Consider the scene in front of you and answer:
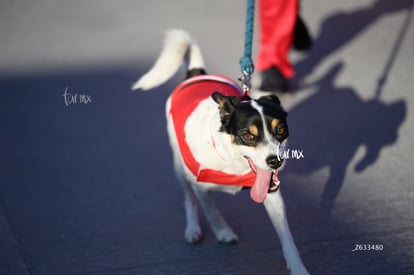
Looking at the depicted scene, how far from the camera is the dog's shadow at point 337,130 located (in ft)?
15.6

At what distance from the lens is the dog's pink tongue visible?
3.37 m

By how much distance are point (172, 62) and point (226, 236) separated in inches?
48.6

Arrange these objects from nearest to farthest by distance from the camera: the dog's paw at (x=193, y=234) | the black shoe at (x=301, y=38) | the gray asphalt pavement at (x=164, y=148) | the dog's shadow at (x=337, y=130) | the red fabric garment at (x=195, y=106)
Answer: the red fabric garment at (x=195, y=106) < the gray asphalt pavement at (x=164, y=148) < the dog's paw at (x=193, y=234) < the dog's shadow at (x=337, y=130) < the black shoe at (x=301, y=38)

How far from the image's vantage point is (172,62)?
4.39m

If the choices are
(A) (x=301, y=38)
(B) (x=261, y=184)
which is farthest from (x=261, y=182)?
(A) (x=301, y=38)

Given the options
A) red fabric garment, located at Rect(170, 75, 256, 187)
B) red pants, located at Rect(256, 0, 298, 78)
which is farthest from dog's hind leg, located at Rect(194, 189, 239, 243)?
red pants, located at Rect(256, 0, 298, 78)

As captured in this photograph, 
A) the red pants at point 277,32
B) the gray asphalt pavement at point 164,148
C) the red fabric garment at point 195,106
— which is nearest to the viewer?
the red fabric garment at point 195,106

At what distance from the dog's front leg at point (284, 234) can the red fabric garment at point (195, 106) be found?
15cm

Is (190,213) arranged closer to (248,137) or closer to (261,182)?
(261,182)

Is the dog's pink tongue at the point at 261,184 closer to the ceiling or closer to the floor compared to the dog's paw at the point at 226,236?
closer to the ceiling

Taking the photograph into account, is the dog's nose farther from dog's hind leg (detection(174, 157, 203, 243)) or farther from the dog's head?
dog's hind leg (detection(174, 157, 203, 243))

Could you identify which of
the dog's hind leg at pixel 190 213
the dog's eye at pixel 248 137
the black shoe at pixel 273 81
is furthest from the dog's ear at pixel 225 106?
the black shoe at pixel 273 81

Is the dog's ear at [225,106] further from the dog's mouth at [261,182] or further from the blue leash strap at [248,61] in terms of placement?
the blue leash strap at [248,61]

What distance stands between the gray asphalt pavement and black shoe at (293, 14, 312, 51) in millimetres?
233
